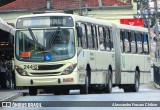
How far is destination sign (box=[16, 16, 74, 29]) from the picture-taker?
102 feet

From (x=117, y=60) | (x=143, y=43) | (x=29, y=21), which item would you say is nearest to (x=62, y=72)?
(x=29, y=21)

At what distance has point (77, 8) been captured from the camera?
297ft

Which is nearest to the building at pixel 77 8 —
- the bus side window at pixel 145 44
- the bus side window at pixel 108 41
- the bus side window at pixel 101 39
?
the bus side window at pixel 145 44

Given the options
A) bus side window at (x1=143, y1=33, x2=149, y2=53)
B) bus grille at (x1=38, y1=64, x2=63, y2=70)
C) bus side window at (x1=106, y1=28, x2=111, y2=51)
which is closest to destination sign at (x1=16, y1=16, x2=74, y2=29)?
bus grille at (x1=38, y1=64, x2=63, y2=70)

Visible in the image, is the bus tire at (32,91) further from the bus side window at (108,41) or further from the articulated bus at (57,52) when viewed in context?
the bus side window at (108,41)

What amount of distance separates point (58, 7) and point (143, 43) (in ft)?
179

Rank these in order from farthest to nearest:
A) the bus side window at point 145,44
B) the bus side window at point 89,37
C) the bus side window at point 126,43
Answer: the bus side window at point 145,44 < the bus side window at point 126,43 < the bus side window at point 89,37

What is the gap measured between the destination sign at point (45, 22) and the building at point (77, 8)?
54.9m

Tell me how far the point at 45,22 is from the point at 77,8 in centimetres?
5921

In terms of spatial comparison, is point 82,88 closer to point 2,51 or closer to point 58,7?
point 2,51

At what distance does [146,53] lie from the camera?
39.6 meters

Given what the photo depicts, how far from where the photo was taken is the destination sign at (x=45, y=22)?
31.2 metres

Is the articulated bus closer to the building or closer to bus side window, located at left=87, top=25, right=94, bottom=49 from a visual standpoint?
bus side window, located at left=87, top=25, right=94, bottom=49

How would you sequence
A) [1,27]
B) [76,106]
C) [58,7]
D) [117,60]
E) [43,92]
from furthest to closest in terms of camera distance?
[58,7] < [43,92] < [117,60] < [1,27] < [76,106]
